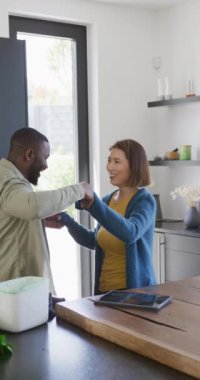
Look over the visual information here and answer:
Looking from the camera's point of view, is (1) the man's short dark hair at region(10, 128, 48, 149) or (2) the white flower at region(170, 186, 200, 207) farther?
(2) the white flower at region(170, 186, 200, 207)

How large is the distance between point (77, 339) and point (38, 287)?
0.66 feet

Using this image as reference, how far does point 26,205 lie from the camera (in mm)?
1960

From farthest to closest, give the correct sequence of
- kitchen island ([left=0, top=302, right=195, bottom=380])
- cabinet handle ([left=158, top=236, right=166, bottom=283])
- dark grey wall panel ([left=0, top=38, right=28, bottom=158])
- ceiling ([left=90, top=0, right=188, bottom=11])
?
ceiling ([left=90, top=0, right=188, bottom=11]), cabinet handle ([left=158, top=236, right=166, bottom=283]), dark grey wall panel ([left=0, top=38, right=28, bottom=158]), kitchen island ([left=0, top=302, right=195, bottom=380])

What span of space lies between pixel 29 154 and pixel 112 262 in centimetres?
67

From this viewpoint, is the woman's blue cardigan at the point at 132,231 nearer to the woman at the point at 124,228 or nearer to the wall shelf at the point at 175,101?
the woman at the point at 124,228

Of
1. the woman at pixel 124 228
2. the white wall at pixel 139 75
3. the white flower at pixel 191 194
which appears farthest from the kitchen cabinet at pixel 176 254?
the woman at pixel 124 228

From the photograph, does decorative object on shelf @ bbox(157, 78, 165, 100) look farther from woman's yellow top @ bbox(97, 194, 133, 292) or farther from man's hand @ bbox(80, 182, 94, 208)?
man's hand @ bbox(80, 182, 94, 208)

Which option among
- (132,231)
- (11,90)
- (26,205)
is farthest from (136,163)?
(11,90)

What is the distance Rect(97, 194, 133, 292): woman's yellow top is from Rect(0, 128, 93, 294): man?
0.37 m

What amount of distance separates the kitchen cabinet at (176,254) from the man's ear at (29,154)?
1.78m

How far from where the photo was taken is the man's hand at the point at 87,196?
2.23m

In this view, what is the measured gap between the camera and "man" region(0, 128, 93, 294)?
1992mm

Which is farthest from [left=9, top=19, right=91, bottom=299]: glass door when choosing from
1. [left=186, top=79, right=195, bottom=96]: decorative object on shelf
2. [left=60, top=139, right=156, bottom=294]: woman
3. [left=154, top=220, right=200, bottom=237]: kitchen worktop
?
[left=60, top=139, right=156, bottom=294]: woman

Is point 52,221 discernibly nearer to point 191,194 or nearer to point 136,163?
point 136,163
